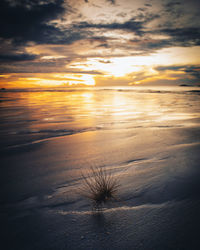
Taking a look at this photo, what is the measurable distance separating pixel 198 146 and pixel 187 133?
1478 millimetres

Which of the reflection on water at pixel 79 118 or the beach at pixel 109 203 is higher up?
the reflection on water at pixel 79 118

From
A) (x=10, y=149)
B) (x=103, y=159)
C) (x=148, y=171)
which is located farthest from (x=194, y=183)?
(x=10, y=149)

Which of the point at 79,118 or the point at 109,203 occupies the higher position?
the point at 79,118

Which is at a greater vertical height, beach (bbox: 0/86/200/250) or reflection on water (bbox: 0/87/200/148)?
reflection on water (bbox: 0/87/200/148)

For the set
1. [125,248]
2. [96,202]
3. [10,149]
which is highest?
[10,149]

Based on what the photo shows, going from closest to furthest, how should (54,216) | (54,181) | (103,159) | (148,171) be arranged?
(54,216) → (54,181) → (148,171) → (103,159)

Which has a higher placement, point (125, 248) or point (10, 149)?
point (10, 149)

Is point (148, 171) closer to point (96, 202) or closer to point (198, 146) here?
Answer: point (96, 202)

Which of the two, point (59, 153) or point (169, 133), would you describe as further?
point (169, 133)

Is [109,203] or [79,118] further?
[79,118]

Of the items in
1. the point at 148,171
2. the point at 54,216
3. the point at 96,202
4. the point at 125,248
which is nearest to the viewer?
the point at 125,248

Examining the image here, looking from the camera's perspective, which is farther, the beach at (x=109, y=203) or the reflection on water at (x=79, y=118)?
the reflection on water at (x=79, y=118)

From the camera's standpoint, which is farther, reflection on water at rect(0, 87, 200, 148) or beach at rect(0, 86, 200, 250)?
reflection on water at rect(0, 87, 200, 148)

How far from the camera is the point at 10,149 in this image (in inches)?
193
